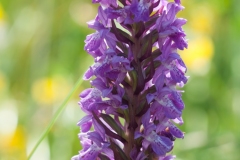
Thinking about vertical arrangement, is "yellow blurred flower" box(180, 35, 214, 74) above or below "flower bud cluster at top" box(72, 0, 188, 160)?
above

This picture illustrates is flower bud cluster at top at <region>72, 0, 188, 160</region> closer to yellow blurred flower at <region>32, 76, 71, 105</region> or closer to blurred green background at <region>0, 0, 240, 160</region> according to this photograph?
blurred green background at <region>0, 0, 240, 160</region>

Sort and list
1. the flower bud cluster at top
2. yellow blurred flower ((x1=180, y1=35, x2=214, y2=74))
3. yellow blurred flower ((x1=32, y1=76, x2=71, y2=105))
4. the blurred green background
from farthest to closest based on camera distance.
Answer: yellow blurred flower ((x1=180, y1=35, x2=214, y2=74)) → yellow blurred flower ((x1=32, y1=76, x2=71, y2=105)) → the blurred green background → the flower bud cluster at top

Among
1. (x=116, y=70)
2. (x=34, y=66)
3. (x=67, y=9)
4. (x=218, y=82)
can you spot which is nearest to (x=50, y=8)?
(x=34, y=66)

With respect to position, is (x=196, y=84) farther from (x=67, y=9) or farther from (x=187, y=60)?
(x=67, y=9)

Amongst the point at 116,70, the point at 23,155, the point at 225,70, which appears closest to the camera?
the point at 116,70

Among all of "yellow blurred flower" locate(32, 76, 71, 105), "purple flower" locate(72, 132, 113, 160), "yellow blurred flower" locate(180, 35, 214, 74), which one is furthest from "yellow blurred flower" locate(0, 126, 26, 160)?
"purple flower" locate(72, 132, 113, 160)

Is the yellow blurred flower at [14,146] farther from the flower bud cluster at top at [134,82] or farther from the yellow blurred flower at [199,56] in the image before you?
the flower bud cluster at top at [134,82]
